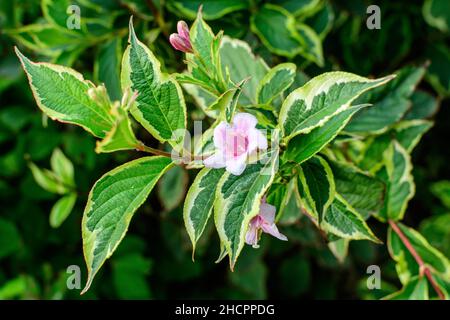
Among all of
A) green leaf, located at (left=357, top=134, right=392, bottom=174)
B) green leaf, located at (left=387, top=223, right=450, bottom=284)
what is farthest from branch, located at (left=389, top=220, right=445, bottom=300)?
green leaf, located at (left=357, top=134, right=392, bottom=174)

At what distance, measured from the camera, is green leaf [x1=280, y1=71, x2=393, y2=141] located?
0.72 metres

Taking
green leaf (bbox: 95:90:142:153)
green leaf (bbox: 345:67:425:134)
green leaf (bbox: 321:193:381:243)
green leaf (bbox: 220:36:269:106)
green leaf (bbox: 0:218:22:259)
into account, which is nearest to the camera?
green leaf (bbox: 95:90:142:153)

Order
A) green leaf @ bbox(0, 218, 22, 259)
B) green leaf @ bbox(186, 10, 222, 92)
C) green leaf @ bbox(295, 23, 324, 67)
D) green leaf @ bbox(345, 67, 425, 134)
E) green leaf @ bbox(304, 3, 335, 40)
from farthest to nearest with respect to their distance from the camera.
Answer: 1. green leaf @ bbox(0, 218, 22, 259)
2. green leaf @ bbox(304, 3, 335, 40)
3. green leaf @ bbox(295, 23, 324, 67)
4. green leaf @ bbox(345, 67, 425, 134)
5. green leaf @ bbox(186, 10, 222, 92)

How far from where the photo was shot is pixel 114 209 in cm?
73

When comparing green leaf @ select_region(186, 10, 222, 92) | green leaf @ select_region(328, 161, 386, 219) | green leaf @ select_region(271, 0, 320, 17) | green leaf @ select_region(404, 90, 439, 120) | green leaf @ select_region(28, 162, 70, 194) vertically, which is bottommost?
green leaf @ select_region(328, 161, 386, 219)

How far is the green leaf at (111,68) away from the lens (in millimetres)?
1207

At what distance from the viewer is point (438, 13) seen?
1.53 meters

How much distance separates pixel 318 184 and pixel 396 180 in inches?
15.5

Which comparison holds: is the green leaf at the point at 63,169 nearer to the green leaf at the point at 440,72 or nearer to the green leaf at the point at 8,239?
the green leaf at the point at 8,239

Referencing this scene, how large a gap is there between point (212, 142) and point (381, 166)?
49cm

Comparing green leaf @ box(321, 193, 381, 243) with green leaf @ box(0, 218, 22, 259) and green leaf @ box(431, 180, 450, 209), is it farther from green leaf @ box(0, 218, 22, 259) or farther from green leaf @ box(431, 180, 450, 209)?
green leaf @ box(0, 218, 22, 259)

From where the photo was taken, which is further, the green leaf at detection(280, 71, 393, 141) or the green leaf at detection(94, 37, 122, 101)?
the green leaf at detection(94, 37, 122, 101)

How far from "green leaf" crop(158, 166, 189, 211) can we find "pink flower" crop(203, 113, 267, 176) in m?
0.58

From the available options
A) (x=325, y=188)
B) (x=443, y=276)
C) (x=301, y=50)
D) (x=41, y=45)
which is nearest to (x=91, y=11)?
(x=41, y=45)
